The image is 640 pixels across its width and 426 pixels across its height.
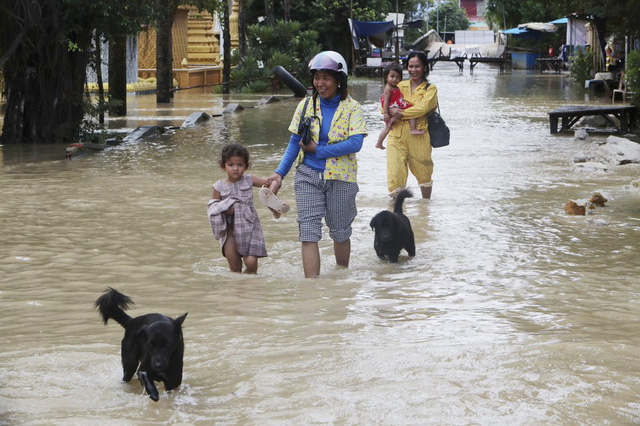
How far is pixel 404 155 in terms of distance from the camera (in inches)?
416

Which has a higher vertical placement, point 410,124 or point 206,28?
point 206,28

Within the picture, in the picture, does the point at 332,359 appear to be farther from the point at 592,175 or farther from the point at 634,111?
the point at 634,111

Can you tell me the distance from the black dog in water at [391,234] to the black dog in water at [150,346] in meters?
3.13

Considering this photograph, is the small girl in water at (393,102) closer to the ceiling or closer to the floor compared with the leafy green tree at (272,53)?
closer to the floor

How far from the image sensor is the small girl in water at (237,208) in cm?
696

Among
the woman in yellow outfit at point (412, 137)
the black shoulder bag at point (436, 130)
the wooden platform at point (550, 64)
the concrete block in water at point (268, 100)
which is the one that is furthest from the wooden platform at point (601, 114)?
the wooden platform at point (550, 64)

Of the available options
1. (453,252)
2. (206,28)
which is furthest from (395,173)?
(206,28)

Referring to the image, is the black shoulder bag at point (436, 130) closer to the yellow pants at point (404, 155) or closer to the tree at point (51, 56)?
the yellow pants at point (404, 155)

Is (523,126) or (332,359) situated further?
(523,126)

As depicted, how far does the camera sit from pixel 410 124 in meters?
10.5

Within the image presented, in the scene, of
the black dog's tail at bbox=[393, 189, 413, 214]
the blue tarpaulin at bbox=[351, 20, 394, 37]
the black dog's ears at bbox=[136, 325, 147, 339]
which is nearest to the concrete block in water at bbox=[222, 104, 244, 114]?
the black dog's tail at bbox=[393, 189, 413, 214]

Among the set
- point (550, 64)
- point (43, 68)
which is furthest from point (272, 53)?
point (550, 64)

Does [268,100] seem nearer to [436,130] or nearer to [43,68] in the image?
[43,68]

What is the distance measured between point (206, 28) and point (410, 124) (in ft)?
117
